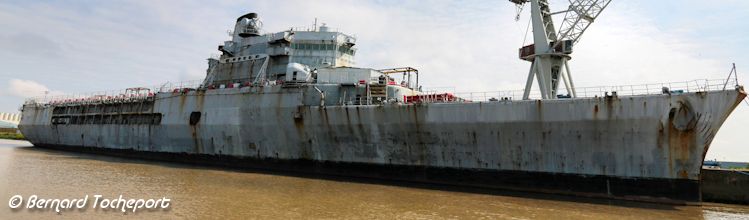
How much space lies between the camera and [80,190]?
14461 mm

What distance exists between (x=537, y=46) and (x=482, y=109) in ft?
18.4

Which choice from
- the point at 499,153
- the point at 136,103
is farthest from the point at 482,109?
the point at 136,103

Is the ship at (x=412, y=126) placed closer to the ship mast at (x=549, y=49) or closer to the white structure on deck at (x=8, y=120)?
the ship mast at (x=549, y=49)

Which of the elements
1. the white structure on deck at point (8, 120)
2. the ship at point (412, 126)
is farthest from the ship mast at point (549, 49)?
the white structure on deck at point (8, 120)

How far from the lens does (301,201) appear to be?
547 inches

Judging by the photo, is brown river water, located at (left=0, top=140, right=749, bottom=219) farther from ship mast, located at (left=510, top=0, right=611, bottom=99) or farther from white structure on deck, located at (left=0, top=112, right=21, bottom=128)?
white structure on deck, located at (left=0, top=112, right=21, bottom=128)

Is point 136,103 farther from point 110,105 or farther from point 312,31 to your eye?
point 312,31

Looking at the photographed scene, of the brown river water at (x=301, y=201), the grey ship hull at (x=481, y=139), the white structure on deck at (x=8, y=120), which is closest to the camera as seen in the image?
the brown river water at (x=301, y=201)

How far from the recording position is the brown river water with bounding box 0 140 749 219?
1163 centimetres

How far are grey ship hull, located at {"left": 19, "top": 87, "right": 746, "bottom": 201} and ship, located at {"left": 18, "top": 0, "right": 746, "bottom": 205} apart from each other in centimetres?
5

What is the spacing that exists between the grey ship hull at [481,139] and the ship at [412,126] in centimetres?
5

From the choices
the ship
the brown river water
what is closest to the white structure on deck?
the ship

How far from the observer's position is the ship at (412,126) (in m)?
15.0

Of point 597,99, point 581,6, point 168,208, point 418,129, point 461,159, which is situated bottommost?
point 168,208
